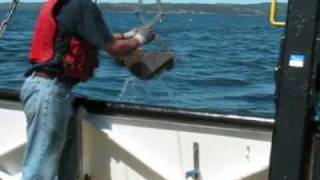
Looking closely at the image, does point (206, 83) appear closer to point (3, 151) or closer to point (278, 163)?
point (3, 151)

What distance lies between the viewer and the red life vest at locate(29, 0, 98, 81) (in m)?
4.41

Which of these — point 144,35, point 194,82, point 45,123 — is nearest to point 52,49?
point 45,123

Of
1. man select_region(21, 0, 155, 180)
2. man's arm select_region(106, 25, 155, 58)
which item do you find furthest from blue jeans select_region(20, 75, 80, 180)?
man's arm select_region(106, 25, 155, 58)

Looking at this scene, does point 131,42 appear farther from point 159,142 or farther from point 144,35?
point 159,142

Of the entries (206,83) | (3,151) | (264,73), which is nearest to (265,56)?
(264,73)

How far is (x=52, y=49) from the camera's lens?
174 inches

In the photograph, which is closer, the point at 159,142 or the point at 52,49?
the point at 52,49

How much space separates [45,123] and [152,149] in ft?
2.59

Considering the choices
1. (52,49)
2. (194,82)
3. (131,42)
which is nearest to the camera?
(52,49)

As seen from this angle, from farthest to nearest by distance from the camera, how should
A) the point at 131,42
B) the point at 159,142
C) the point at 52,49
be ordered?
the point at 159,142, the point at 131,42, the point at 52,49

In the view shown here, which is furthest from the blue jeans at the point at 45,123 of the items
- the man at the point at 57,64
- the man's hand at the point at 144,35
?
the man's hand at the point at 144,35

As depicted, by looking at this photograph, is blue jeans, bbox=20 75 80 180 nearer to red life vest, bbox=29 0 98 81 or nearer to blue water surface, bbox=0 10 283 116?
red life vest, bbox=29 0 98 81

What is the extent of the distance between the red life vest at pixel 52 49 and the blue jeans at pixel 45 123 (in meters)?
0.10

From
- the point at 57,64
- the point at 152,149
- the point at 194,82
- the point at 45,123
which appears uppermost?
the point at 57,64
